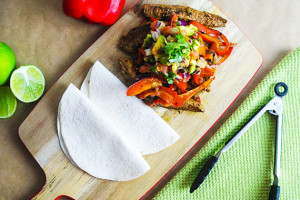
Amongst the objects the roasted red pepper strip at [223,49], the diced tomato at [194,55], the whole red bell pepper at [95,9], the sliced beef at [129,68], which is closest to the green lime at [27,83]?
the whole red bell pepper at [95,9]

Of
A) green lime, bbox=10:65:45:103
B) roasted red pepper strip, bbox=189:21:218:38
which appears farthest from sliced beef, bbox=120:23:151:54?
green lime, bbox=10:65:45:103

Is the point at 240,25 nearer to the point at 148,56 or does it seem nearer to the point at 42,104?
the point at 148,56

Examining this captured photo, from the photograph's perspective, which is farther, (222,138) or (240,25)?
(240,25)

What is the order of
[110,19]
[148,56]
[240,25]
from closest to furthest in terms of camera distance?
[148,56] → [110,19] → [240,25]

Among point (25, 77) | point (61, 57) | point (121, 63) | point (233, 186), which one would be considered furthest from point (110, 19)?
point (233, 186)

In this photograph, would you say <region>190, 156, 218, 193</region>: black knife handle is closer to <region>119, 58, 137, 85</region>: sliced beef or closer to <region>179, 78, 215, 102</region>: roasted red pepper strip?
<region>179, 78, 215, 102</region>: roasted red pepper strip

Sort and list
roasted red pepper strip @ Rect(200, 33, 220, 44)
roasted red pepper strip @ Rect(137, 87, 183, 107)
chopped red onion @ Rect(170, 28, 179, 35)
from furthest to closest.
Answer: roasted red pepper strip @ Rect(200, 33, 220, 44) → roasted red pepper strip @ Rect(137, 87, 183, 107) → chopped red onion @ Rect(170, 28, 179, 35)

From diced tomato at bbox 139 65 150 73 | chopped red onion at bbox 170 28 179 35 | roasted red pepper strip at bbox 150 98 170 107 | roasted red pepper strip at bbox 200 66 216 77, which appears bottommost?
roasted red pepper strip at bbox 150 98 170 107
